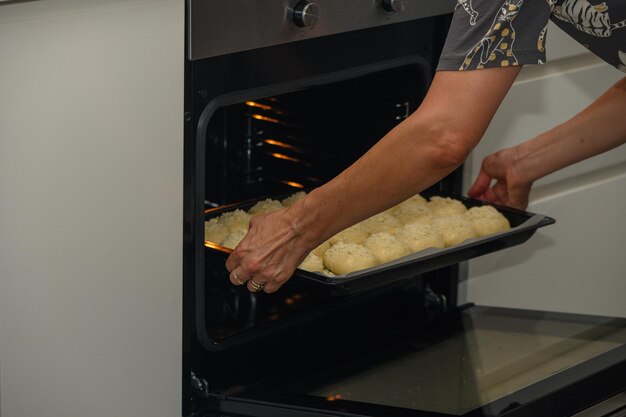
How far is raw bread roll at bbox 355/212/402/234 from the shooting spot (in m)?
1.60

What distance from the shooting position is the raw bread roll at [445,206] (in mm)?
1647

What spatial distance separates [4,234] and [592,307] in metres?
1.28

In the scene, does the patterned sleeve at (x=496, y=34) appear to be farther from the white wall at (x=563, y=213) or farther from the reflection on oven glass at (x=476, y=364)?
the white wall at (x=563, y=213)

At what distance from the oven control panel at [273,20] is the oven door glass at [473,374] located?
46 centimetres

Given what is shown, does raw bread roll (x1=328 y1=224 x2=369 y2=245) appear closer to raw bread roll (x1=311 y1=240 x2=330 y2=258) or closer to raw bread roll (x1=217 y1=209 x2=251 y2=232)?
raw bread roll (x1=311 y1=240 x2=330 y2=258)

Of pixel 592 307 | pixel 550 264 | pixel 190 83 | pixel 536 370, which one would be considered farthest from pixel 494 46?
pixel 592 307

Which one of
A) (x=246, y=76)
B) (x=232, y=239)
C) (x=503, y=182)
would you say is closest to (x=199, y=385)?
(x=232, y=239)

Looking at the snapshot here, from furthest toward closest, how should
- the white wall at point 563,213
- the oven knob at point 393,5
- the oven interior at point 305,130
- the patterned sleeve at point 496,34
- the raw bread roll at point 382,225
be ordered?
1. the white wall at point 563,213
2. the oven interior at point 305,130
3. the raw bread roll at point 382,225
4. the oven knob at point 393,5
5. the patterned sleeve at point 496,34

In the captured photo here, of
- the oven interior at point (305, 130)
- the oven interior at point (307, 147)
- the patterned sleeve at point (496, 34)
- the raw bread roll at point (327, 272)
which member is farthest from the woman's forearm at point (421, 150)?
the oven interior at point (305, 130)

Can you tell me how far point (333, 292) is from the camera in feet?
4.38

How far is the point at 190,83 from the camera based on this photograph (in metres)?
1.30

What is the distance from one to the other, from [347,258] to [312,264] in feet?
0.18

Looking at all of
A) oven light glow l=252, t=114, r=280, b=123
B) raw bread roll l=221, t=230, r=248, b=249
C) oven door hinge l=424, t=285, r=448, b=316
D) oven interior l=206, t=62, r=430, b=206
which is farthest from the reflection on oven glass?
oven light glow l=252, t=114, r=280, b=123

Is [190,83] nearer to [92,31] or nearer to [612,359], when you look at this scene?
[92,31]
